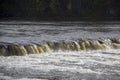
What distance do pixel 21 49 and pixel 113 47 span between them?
875 cm

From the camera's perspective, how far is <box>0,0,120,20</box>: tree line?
100 metres

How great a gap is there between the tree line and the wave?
2504 inches

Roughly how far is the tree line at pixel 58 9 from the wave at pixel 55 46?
63606 mm

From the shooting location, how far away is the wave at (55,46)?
2843 centimetres

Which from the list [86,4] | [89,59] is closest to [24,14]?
[86,4]

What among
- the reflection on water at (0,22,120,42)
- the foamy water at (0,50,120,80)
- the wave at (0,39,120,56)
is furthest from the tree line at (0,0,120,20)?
the foamy water at (0,50,120,80)

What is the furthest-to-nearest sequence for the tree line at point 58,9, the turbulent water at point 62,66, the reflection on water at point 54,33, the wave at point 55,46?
the tree line at point 58,9 < the reflection on water at point 54,33 < the wave at point 55,46 < the turbulent water at point 62,66

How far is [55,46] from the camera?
1240 inches

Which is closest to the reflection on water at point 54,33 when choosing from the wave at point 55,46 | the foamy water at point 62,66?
the wave at point 55,46

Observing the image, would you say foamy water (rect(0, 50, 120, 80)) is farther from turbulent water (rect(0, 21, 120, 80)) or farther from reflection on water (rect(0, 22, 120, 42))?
reflection on water (rect(0, 22, 120, 42))

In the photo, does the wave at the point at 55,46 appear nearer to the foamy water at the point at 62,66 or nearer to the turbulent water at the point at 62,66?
the turbulent water at the point at 62,66

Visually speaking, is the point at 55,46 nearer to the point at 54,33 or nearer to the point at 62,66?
the point at 62,66

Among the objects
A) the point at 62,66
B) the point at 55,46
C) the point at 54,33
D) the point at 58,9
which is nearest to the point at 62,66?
the point at 62,66

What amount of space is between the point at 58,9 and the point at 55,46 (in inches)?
3054
